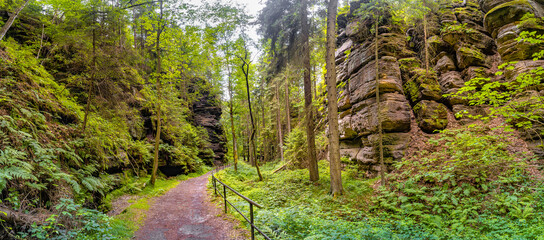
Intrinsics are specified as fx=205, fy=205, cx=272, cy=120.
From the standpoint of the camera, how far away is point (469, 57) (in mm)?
9992

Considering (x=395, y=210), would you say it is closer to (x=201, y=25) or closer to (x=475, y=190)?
(x=475, y=190)

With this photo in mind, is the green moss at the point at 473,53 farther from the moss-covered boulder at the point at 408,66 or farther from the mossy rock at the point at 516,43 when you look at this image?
the moss-covered boulder at the point at 408,66

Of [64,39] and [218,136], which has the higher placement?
[64,39]

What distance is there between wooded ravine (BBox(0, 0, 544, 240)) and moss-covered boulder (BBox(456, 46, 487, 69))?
0.10 meters

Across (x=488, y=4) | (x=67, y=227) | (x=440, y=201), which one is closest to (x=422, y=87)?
(x=488, y=4)

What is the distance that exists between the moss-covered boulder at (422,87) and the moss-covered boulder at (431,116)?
0.35 m

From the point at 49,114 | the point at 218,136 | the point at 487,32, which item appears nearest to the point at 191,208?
the point at 49,114

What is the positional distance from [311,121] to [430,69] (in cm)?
720

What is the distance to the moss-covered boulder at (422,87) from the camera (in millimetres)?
10211

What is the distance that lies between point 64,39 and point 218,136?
2496 centimetres

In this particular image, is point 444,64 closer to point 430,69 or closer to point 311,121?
point 430,69

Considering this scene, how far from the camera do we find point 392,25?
12227 millimetres

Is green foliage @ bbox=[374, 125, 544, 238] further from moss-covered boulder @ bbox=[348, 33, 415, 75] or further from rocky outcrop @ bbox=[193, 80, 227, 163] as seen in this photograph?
rocky outcrop @ bbox=[193, 80, 227, 163]

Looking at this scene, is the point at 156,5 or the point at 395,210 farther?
the point at 156,5
